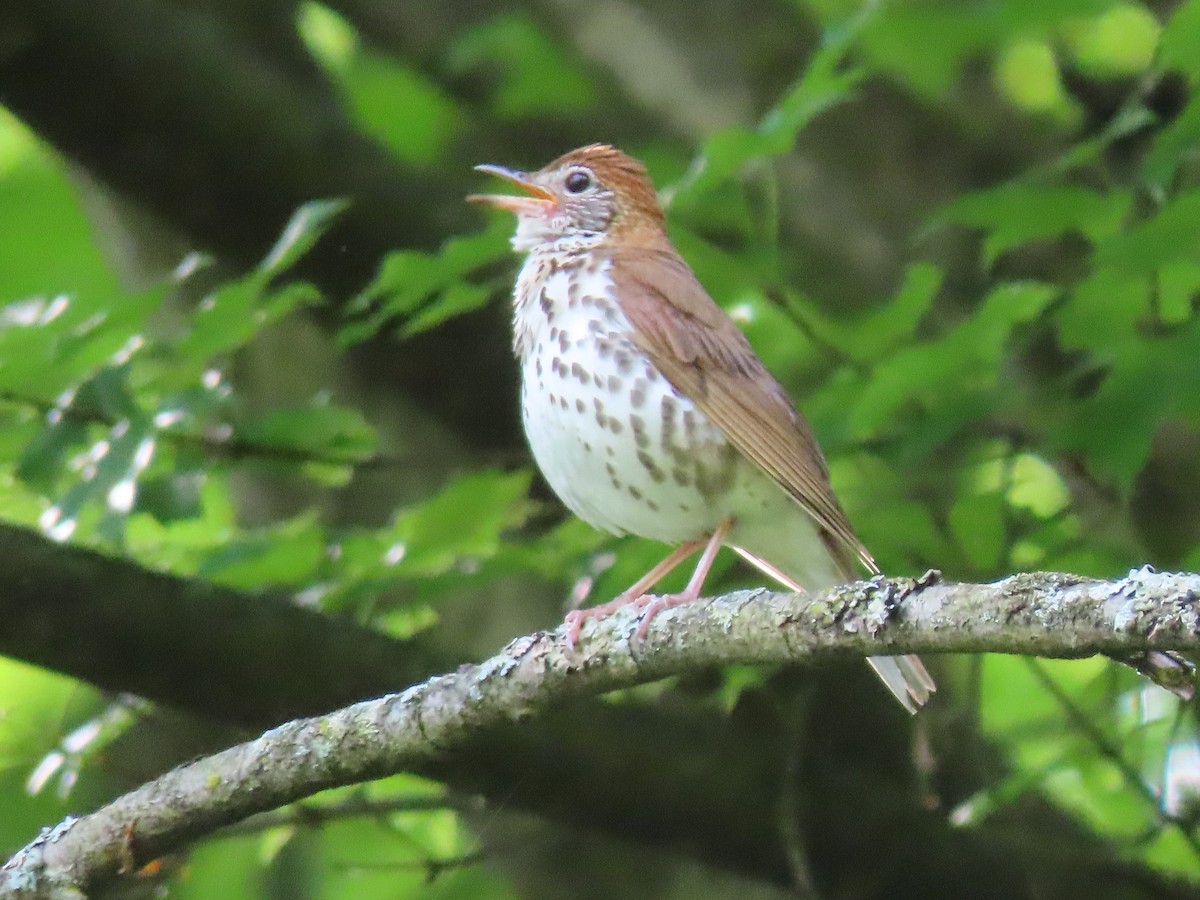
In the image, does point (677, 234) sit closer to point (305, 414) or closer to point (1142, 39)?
point (305, 414)

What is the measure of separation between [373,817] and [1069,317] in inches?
111

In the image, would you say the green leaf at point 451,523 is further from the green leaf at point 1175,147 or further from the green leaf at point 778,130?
the green leaf at point 1175,147

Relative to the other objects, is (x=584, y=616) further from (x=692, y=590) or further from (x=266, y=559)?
(x=266, y=559)

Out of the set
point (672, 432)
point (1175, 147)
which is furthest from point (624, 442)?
point (1175, 147)

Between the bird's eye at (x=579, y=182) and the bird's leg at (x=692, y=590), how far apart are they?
148 cm

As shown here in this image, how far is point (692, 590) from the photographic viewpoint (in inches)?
165

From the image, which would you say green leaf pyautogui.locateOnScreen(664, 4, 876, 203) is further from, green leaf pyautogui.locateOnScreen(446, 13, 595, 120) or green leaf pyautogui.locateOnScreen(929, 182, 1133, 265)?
green leaf pyautogui.locateOnScreen(446, 13, 595, 120)

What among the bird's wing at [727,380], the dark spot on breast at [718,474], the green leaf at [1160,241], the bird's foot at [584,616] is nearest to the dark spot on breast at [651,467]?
the dark spot on breast at [718,474]

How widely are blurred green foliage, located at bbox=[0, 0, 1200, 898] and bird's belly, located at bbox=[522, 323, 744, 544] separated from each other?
271 mm

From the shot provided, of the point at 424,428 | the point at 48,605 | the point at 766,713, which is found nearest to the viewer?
the point at 48,605

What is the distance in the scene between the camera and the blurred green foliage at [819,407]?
4.12 metres

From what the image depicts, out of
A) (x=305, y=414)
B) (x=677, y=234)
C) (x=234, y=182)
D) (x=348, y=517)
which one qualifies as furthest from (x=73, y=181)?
(x=677, y=234)

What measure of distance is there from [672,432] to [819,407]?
0.44 m

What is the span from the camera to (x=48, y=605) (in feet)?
13.5
